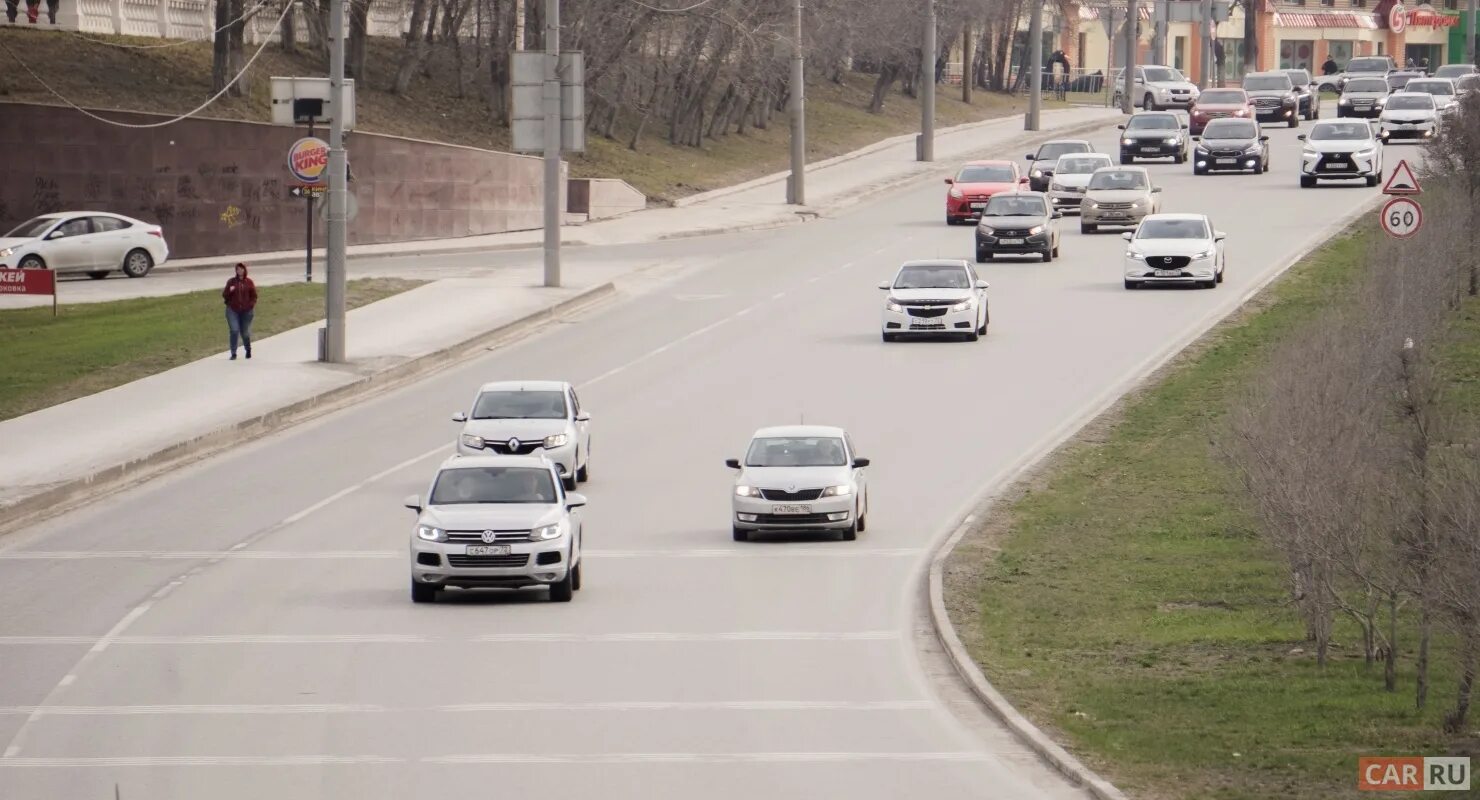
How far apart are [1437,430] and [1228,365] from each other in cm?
1165

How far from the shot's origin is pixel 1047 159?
6456 cm

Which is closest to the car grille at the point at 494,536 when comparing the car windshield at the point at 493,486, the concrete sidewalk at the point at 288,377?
the car windshield at the point at 493,486

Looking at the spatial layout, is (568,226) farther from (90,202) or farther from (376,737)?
(376,737)

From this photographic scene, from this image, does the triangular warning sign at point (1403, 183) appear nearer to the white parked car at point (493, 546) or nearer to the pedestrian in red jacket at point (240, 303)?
the white parked car at point (493, 546)

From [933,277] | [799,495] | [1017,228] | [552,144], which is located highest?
[552,144]

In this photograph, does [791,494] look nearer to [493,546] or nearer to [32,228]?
[493,546]

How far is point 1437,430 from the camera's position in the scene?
23.5m

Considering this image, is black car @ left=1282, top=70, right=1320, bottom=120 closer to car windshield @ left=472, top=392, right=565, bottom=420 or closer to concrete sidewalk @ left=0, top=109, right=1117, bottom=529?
concrete sidewalk @ left=0, top=109, right=1117, bottom=529

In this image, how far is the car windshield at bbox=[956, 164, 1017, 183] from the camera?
57.4m

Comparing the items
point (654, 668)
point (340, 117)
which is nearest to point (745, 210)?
point (340, 117)

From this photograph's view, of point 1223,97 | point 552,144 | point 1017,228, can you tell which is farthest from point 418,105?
point 1223,97

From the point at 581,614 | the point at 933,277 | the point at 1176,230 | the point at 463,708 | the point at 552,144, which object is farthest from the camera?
the point at 552,144

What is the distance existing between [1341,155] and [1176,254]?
18826mm

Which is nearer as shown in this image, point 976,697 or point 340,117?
point 976,697
